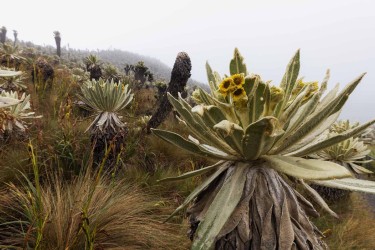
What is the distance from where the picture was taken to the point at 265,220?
1385mm

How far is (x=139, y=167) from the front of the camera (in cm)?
441

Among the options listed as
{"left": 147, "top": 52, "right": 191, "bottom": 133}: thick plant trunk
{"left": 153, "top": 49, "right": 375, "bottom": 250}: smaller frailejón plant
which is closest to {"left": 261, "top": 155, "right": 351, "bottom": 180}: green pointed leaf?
{"left": 153, "top": 49, "right": 375, "bottom": 250}: smaller frailejón plant

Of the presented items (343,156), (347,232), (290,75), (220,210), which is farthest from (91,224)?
(343,156)

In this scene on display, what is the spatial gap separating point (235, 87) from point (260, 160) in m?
0.45

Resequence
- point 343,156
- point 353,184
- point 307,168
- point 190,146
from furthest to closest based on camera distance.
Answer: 1. point 343,156
2. point 190,146
3. point 353,184
4. point 307,168

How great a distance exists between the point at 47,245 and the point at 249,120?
1.76 meters

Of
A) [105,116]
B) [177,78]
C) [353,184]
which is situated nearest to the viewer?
[353,184]

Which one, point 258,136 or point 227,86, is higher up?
point 227,86

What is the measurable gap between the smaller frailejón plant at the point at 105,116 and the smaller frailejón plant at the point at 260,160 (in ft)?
7.66

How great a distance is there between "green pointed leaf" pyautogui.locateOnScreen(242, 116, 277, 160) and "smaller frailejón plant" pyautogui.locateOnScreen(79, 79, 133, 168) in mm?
2582

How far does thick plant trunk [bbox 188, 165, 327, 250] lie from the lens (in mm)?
1350

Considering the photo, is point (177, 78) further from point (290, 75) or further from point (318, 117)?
point (318, 117)

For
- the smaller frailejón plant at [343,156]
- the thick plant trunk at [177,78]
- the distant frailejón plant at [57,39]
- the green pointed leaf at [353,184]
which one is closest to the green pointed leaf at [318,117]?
the green pointed leaf at [353,184]

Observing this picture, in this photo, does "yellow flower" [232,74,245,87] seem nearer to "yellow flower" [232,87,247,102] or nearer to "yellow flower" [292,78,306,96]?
"yellow flower" [232,87,247,102]
